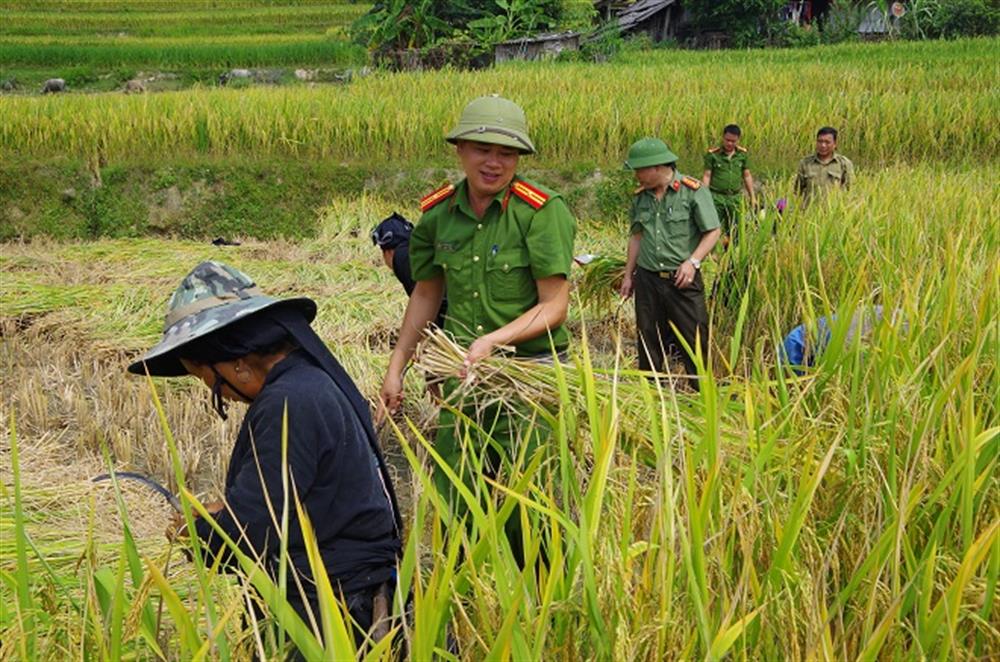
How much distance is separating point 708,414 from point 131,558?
83 cm

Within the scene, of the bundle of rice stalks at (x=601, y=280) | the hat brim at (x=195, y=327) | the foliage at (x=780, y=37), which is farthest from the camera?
the foliage at (x=780, y=37)

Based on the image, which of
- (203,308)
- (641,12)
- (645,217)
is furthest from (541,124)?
(641,12)

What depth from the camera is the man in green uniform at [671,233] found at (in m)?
4.53

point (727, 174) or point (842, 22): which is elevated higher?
point (842, 22)

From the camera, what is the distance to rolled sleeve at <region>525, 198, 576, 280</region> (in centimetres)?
264

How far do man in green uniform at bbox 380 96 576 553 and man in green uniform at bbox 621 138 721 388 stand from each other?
187 cm

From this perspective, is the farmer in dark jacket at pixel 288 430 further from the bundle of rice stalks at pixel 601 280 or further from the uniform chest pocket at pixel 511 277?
the bundle of rice stalks at pixel 601 280

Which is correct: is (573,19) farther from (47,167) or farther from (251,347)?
(251,347)

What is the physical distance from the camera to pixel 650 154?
452cm

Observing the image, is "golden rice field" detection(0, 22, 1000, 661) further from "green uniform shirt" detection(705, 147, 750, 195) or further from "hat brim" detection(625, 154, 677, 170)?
"green uniform shirt" detection(705, 147, 750, 195)

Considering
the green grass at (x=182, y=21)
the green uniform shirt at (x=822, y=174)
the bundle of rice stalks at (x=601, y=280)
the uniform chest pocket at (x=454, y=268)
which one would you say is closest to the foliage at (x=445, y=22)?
the green grass at (x=182, y=21)

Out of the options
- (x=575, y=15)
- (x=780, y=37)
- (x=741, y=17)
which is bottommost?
(x=780, y=37)

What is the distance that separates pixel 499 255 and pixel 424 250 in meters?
0.30

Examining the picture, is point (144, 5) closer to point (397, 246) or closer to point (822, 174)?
point (822, 174)
